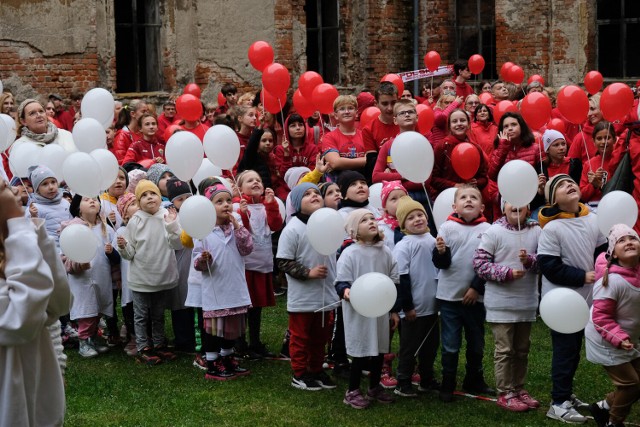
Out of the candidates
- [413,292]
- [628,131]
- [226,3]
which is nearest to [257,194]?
[413,292]

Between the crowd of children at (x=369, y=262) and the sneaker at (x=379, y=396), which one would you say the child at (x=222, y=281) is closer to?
the crowd of children at (x=369, y=262)

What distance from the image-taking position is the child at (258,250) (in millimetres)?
7703

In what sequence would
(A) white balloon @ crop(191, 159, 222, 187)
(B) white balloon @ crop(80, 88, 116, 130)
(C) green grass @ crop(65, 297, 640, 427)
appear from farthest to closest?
(B) white balloon @ crop(80, 88, 116, 130) < (A) white balloon @ crop(191, 159, 222, 187) < (C) green grass @ crop(65, 297, 640, 427)

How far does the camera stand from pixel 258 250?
25.6 ft

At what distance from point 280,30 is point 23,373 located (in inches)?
517

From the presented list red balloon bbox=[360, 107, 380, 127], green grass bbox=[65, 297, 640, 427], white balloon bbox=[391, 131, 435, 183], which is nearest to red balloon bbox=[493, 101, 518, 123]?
red balloon bbox=[360, 107, 380, 127]

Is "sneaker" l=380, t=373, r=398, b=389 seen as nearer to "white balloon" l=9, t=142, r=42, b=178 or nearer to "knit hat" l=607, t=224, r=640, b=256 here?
"knit hat" l=607, t=224, r=640, b=256

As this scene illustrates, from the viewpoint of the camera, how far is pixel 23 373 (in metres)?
3.78

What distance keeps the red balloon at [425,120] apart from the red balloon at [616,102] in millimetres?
1777

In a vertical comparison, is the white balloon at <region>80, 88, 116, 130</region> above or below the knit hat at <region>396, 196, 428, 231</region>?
above

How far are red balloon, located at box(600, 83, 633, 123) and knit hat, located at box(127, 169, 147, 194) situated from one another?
376cm

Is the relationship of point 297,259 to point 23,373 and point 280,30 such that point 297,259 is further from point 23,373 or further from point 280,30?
point 280,30

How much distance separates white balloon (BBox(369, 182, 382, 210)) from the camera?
7.60 metres

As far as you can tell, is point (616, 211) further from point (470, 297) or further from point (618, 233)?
point (470, 297)
